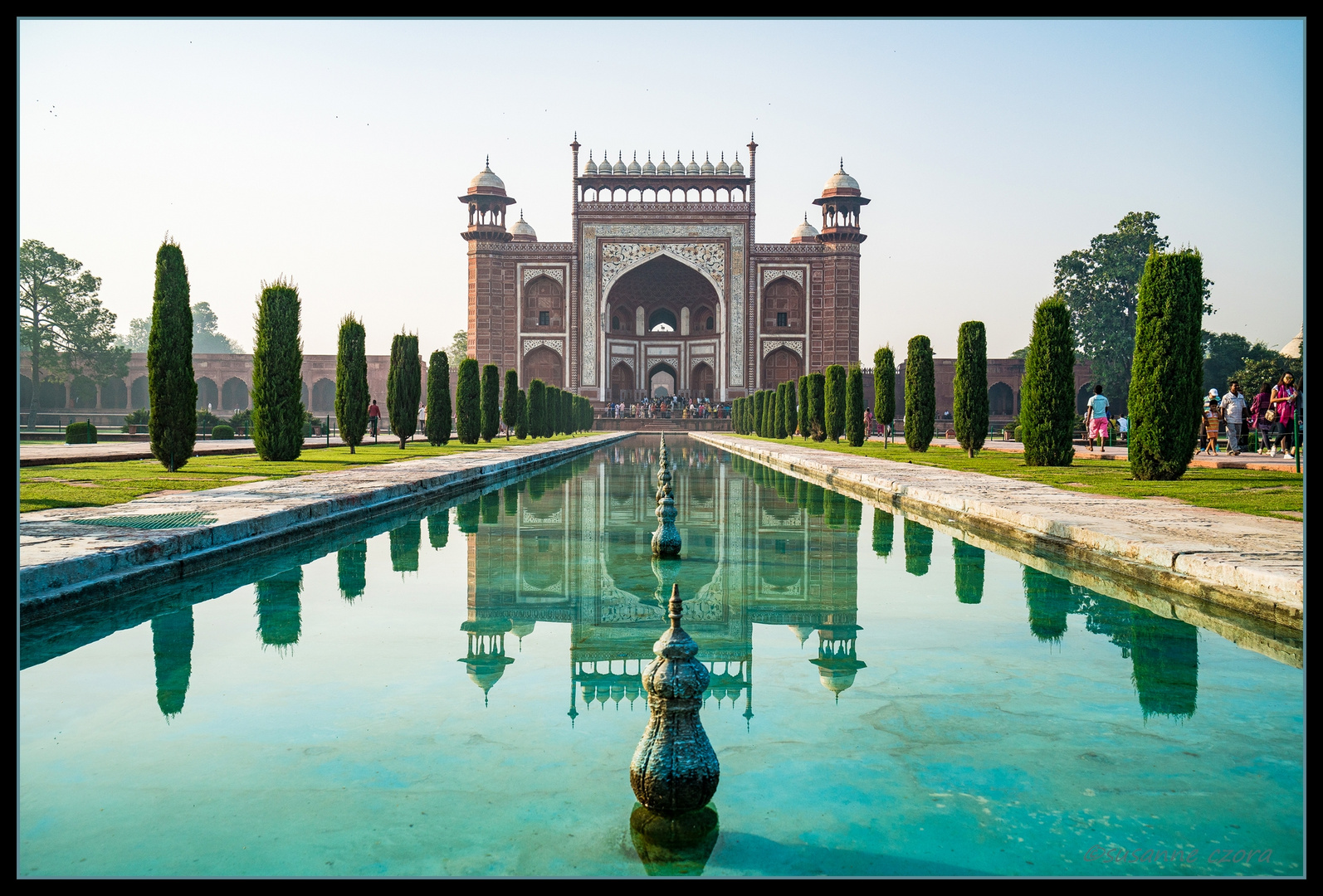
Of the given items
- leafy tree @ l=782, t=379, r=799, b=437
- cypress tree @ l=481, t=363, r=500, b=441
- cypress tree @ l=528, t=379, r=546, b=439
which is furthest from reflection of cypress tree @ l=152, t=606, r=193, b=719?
leafy tree @ l=782, t=379, r=799, b=437

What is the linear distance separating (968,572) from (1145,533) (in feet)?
3.12

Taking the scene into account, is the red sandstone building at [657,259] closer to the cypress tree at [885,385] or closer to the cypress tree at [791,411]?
the cypress tree at [791,411]

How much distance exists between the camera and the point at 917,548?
4992 mm

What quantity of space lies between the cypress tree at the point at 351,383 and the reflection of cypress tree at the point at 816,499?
746 cm

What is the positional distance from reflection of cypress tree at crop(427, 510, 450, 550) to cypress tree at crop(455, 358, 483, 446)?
37.4 ft

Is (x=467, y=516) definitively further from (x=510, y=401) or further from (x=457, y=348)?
(x=457, y=348)

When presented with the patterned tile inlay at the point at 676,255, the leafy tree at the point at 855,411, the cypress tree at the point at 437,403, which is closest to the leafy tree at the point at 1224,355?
the patterned tile inlay at the point at 676,255

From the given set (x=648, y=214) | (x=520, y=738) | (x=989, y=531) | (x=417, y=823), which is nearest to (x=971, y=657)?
(x=520, y=738)

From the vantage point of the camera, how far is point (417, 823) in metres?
1.54

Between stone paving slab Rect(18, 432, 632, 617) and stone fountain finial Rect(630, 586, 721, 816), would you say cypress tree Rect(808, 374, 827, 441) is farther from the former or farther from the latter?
stone fountain finial Rect(630, 586, 721, 816)

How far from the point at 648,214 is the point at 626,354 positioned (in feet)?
19.9

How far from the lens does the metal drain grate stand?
4.40 m

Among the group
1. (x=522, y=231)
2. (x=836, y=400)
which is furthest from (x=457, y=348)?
(x=836, y=400)
